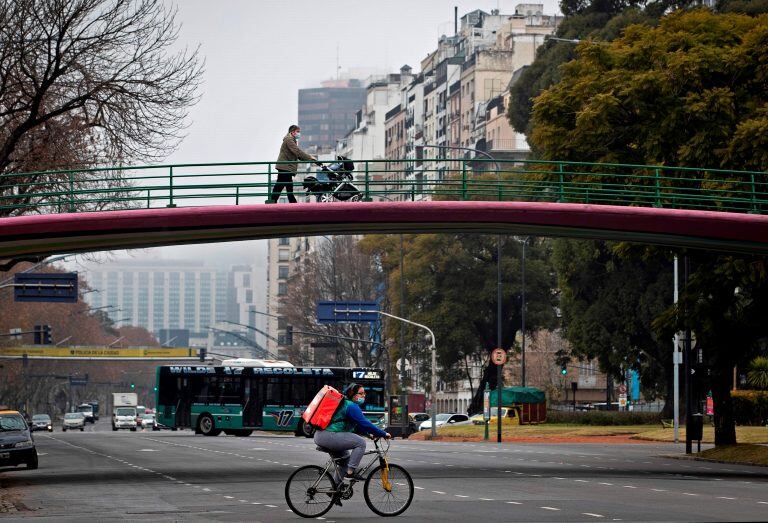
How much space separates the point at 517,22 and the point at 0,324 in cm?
6658

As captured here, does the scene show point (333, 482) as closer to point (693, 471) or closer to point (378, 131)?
point (693, 471)

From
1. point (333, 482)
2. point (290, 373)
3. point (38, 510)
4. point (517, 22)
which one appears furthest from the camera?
point (517, 22)

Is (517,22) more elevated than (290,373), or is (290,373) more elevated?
(517,22)

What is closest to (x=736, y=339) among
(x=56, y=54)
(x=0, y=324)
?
(x=56, y=54)

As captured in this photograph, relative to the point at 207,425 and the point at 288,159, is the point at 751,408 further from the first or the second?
the point at 288,159

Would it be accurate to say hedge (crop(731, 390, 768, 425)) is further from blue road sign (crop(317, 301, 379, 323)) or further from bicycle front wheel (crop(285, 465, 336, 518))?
bicycle front wheel (crop(285, 465, 336, 518))

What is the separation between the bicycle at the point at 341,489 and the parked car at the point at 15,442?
16682mm

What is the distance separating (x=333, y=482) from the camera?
21.8 m

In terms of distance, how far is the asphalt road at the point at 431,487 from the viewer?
899 inches

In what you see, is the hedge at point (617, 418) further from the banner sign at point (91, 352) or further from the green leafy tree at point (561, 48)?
the banner sign at point (91, 352)

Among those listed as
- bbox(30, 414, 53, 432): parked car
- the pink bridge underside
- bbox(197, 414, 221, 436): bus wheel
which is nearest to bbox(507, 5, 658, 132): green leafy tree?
bbox(197, 414, 221, 436): bus wheel

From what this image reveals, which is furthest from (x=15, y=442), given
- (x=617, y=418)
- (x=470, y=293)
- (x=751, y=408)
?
(x=470, y=293)

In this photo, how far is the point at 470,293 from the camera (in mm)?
94062

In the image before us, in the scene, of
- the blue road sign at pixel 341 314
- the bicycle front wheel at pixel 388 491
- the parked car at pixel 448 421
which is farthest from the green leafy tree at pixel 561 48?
the bicycle front wheel at pixel 388 491
